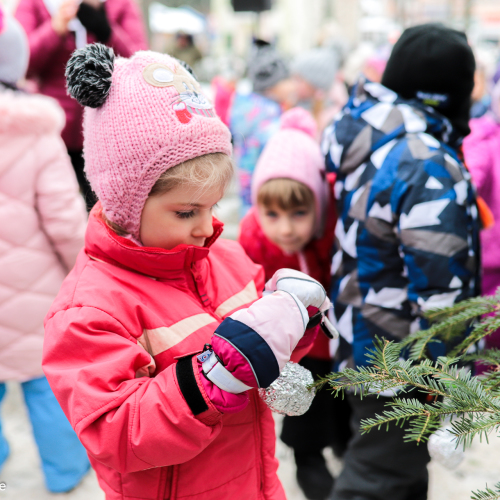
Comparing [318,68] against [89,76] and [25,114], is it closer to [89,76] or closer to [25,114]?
[25,114]

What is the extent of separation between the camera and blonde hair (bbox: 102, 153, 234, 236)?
1177mm

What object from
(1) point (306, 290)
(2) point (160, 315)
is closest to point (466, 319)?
(1) point (306, 290)

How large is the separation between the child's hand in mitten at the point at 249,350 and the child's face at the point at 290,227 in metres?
1.12

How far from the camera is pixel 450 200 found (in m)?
1.67

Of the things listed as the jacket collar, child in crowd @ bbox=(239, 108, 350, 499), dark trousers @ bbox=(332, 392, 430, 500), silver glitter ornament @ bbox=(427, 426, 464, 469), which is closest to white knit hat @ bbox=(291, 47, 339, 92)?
child in crowd @ bbox=(239, 108, 350, 499)

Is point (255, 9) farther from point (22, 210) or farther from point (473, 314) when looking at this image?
point (473, 314)

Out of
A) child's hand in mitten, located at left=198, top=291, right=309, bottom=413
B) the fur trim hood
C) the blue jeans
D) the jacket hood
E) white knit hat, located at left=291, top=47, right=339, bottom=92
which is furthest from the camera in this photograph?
white knit hat, located at left=291, top=47, right=339, bottom=92

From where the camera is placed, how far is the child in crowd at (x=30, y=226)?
209cm

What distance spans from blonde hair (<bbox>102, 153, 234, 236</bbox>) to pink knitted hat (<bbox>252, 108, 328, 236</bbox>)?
3.14 ft

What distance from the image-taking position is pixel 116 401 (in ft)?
3.33

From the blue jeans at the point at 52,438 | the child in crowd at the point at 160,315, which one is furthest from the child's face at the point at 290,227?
the blue jeans at the point at 52,438

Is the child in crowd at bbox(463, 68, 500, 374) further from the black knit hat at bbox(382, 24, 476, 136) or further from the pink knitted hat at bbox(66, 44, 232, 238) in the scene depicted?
the pink knitted hat at bbox(66, 44, 232, 238)

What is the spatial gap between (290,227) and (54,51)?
2004 millimetres

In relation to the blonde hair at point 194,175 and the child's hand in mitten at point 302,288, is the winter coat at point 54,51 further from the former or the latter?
the child's hand in mitten at point 302,288
